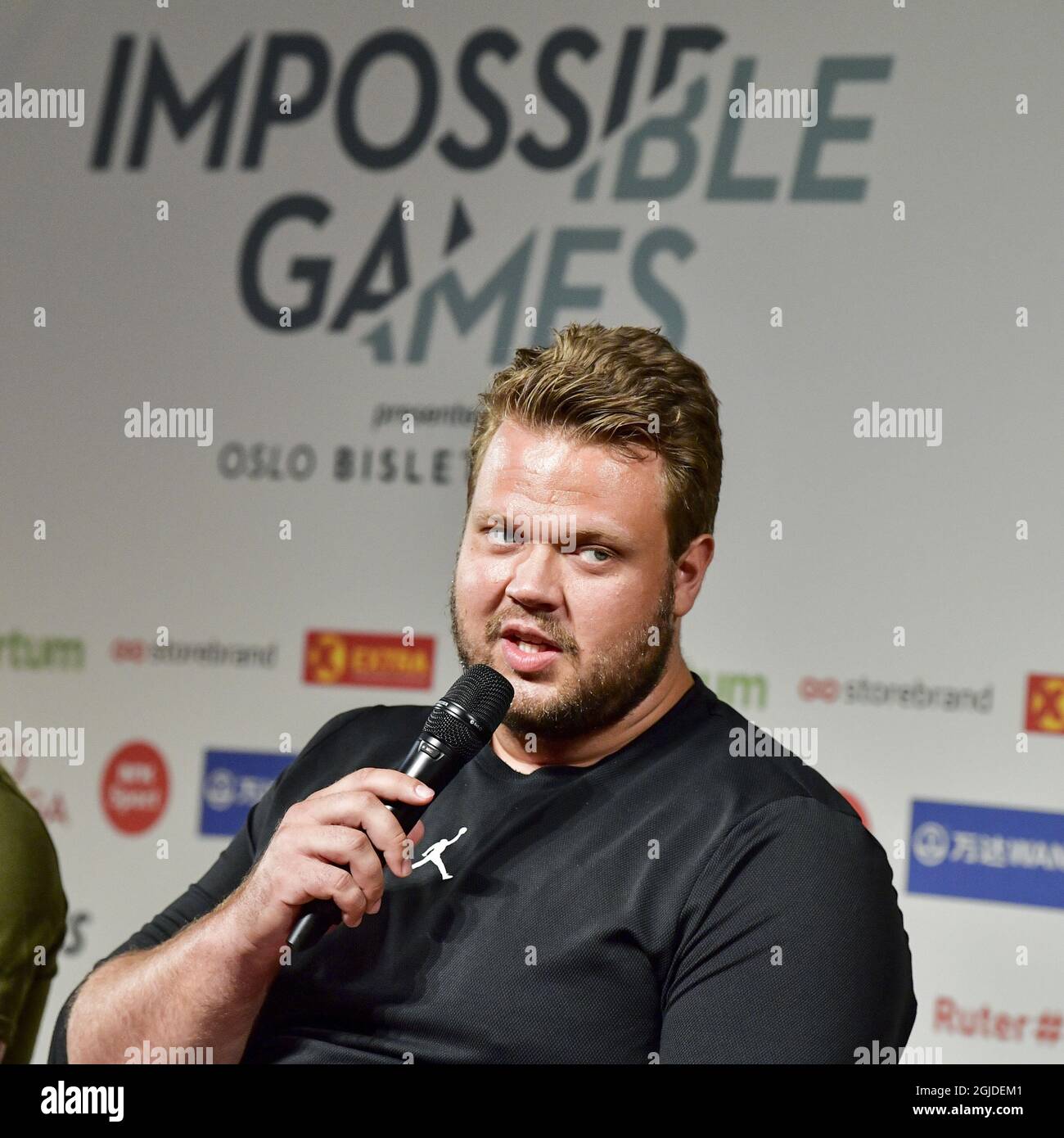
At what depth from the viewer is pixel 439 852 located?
1661mm

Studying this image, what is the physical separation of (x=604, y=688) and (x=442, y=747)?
256mm

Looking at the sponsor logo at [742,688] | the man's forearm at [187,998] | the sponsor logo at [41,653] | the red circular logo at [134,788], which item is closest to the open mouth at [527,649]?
the man's forearm at [187,998]

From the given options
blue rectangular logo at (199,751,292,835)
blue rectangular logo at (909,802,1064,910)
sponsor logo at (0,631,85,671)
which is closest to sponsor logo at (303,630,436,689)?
blue rectangular logo at (199,751,292,835)

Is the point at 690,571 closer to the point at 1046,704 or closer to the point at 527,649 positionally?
the point at 527,649

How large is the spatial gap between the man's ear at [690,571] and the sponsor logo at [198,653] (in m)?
2.04

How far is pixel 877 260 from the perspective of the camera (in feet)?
10.5

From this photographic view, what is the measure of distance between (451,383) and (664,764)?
1999mm

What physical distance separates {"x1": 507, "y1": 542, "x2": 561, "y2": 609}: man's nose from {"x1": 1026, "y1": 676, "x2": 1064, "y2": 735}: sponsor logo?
71.3 inches

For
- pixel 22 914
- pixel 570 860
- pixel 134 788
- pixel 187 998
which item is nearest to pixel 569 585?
pixel 570 860

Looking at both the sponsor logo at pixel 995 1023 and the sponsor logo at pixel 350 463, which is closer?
the sponsor logo at pixel 995 1023

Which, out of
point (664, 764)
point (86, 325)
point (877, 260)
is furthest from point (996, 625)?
point (86, 325)

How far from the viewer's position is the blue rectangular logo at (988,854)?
3041mm

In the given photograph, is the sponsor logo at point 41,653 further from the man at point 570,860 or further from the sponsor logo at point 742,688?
the man at point 570,860

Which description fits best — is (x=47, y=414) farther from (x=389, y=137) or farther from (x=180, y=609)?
(x=389, y=137)
